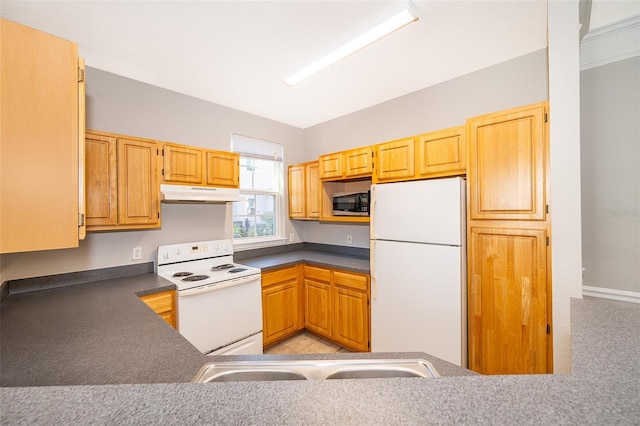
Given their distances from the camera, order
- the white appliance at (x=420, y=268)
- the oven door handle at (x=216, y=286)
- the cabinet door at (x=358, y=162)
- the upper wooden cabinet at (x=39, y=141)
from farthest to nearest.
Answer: the cabinet door at (x=358, y=162)
the oven door handle at (x=216, y=286)
the white appliance at (x=420, y=268)
the upper wooden cabinet at (x=39, y=141)

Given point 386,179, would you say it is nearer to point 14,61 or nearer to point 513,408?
point 513,408

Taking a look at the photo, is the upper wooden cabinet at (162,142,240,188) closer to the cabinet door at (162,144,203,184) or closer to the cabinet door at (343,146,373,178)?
the cabinet door at (162,144,203,184)

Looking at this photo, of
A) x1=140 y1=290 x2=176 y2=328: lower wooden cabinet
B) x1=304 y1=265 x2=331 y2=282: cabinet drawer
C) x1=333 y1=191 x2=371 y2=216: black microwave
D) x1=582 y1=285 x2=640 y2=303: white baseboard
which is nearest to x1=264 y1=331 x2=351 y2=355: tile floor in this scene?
x1=304 y1=265 x2=331 y2=282: cabinet drawer

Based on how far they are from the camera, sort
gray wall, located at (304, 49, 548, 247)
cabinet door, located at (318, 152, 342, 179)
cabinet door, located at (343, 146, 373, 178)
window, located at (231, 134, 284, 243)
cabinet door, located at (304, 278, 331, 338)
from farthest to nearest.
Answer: window, located at (231, 134, 284, 243) → cabinet door, located at (318, 152, 342, 179) → cabinet door, located at (304, 278, 331, 338) → cabinet door, located at (343, 146, 373, 178) → gray wall, located at (304, 49, 548, 247)

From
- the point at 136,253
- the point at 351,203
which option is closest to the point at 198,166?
the point at 136,253

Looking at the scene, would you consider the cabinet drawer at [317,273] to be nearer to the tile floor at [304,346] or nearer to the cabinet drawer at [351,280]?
the cabinet drawer at [351,280]

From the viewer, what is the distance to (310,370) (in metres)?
0.87

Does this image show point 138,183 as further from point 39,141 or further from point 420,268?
point 420,268

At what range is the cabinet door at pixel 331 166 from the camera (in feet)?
9.98

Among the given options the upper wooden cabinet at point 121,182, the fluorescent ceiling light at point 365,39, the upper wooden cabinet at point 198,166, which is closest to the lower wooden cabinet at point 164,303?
the upper wooden cabinet at point 121,182

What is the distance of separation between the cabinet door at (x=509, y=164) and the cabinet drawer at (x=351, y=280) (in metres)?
1.15

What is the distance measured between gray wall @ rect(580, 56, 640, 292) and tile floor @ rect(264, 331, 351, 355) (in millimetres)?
2401

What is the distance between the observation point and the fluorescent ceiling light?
163 cm

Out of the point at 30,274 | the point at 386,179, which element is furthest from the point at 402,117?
the point at 30,274
